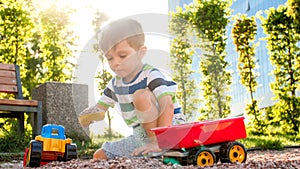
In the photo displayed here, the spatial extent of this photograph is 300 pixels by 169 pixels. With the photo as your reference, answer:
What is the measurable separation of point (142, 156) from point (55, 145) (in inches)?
24.9

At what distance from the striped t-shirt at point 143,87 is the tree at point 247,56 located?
21.1 ft

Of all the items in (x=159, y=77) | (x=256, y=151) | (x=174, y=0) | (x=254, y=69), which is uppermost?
(x=254, y=69)

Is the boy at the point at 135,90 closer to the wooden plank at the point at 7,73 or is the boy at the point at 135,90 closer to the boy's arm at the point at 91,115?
the boy's arm at the point at 91,115

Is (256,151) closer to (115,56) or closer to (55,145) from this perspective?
(55,145)

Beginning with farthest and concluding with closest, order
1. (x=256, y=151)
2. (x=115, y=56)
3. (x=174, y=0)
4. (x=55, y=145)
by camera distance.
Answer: (x=256, y=151) → (x=55, y=145) → (x=174, y=0) → (x=115, y=56)

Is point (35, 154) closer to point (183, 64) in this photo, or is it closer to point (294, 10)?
point (183, 64)

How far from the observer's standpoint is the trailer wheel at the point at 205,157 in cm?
238

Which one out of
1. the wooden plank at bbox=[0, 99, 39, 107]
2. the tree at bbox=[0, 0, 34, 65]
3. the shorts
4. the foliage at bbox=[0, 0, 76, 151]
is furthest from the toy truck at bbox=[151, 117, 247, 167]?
the tree at bbox=[0, 0, 34, 65]

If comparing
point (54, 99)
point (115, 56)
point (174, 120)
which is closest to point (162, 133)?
point (174, 120)

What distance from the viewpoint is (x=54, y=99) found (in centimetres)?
621

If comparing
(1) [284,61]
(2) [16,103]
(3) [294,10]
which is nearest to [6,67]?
(2) [16,103]

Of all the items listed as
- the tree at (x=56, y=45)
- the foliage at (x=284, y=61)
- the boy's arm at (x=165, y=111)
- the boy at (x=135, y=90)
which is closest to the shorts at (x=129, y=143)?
the boy at (x=135, y=90)

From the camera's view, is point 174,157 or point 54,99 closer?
point 174,157

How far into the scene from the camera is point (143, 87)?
2365 mm
